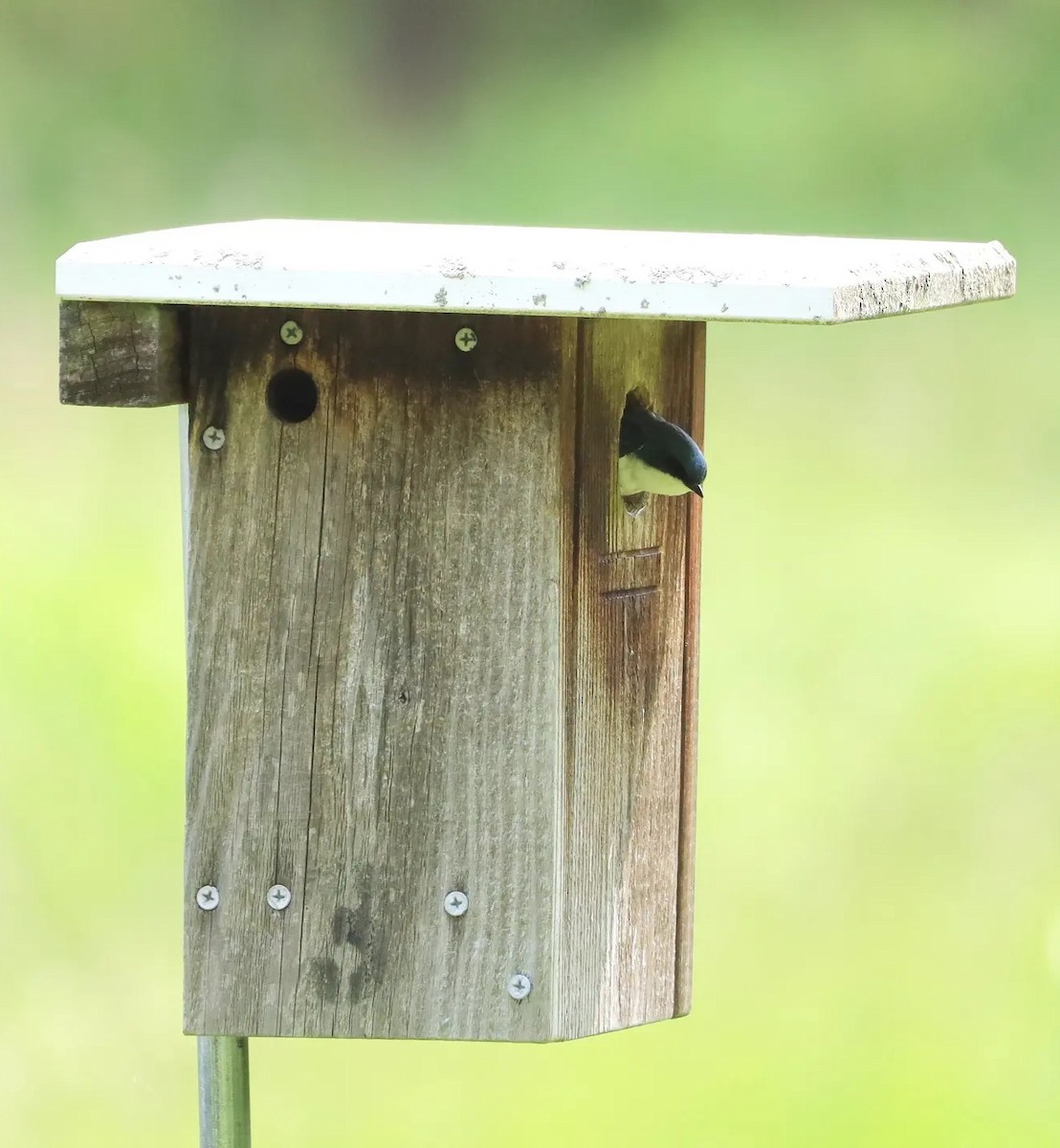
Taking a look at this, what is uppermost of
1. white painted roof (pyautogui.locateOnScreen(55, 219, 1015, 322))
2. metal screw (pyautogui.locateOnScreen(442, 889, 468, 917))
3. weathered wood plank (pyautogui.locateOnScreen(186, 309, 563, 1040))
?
white painted roof (pyautogui.locateOnScreen(55, 219, 1015, 322))

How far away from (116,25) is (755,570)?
352 cm

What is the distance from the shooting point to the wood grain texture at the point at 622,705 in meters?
1.91

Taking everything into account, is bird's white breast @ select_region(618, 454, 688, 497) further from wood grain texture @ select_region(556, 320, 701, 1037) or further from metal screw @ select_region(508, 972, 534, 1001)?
metal screw @ select_region(508, 972, 534, 1001)

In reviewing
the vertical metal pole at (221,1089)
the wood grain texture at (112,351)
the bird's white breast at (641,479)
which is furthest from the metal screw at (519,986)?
the wood grain texture at (112,351)

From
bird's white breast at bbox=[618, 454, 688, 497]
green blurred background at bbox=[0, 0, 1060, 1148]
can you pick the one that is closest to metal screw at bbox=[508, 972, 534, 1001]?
bird's white breast at bbox=[618, 454, 688, 497]

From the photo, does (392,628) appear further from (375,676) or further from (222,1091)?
(222,1091)

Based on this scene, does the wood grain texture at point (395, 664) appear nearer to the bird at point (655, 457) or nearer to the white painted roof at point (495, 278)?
the bird at point (655, 457)

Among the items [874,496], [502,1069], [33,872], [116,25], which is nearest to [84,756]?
[33,872]

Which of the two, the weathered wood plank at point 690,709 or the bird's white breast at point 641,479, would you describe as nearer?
the bird's white breast at point 641,479

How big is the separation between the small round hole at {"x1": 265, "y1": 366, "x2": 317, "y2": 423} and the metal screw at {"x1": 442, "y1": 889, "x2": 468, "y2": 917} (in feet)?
1.57

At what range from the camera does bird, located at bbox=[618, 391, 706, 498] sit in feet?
6.24

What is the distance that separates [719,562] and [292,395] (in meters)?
3.98

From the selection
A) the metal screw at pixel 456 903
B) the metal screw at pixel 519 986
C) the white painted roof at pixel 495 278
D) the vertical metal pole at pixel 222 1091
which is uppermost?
the white painted roof at pixel 495 278

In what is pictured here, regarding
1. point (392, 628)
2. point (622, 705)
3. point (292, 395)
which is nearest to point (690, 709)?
point (622, 705)
